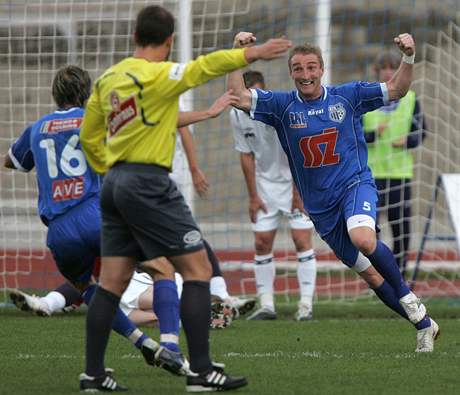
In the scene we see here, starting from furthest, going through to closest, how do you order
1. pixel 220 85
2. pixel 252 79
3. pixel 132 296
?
1. pixel 220 85
2. pixel 252 79
3. pixel 132 296

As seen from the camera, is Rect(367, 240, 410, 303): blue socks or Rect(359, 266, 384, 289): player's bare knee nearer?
Rect(367, 240, 410, 303): blue socks

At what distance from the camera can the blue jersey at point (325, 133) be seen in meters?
7.70

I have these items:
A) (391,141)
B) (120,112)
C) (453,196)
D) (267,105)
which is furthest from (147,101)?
(391,141)

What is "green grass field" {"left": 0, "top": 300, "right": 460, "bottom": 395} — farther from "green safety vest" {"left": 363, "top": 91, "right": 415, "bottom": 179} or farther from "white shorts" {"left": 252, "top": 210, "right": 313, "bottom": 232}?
"green safety vest" {"left": 363, "top": 91, "right": 415, "bottom": 179}

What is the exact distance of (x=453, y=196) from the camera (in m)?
11.4

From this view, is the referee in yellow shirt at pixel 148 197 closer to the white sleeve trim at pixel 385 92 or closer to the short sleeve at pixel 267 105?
the short sleeve at pixel 267 105

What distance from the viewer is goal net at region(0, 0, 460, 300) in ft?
39.6

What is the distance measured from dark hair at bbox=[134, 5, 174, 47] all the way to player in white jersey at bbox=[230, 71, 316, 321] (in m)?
4.35

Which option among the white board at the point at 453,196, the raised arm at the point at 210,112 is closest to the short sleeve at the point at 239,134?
the white board at the point at 453,196

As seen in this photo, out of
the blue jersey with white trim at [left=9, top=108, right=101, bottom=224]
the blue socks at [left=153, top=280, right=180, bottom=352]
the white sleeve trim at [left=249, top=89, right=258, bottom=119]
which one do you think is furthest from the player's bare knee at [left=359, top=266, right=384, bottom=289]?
the blue jersey with white trim at [left=9, top=108, right=101, bottom=224]

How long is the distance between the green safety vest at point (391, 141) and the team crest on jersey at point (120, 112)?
6.23 metres

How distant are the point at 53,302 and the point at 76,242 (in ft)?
8.69

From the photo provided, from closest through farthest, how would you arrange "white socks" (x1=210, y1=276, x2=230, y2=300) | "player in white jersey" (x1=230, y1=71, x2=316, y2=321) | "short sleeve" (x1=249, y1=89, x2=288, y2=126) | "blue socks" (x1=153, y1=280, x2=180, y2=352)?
"blue socks" (x1=153, y1=280, x2=180, y2=352) → "short sleeve" (x1=249, y1=89, x2=288, y2=126) → "white socks" (x1=210, y1=276, x2=230, y2=300) → "player in white jersey" (x1=230, y1=71, x2=316, y2=321)

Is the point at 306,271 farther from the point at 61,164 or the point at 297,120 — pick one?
the point at 61,164
